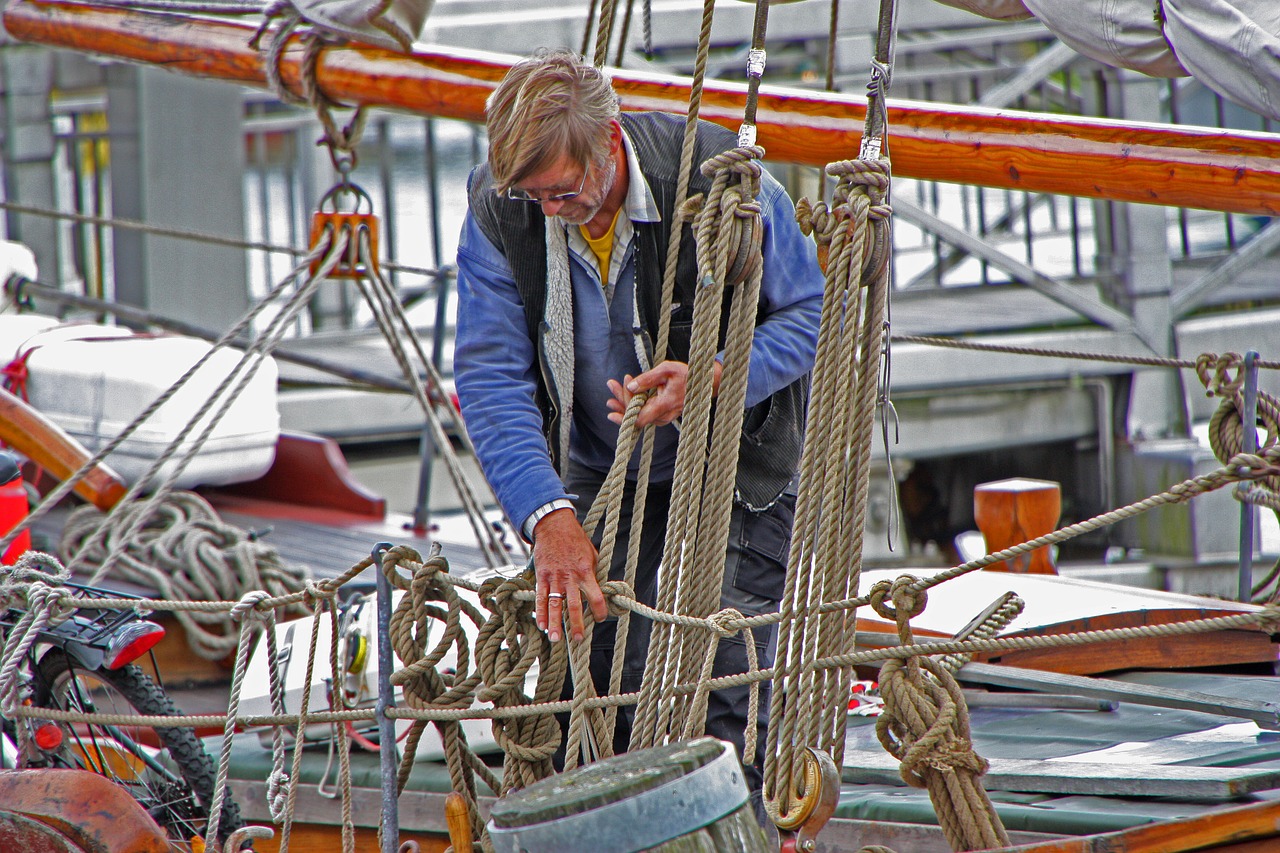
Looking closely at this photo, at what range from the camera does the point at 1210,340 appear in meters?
7.50

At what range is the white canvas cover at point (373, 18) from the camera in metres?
3.84

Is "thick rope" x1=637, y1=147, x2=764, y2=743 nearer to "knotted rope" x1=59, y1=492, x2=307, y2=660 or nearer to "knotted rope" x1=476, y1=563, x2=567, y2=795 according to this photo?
"knotted rope" x1=476, y1=563, x2=567, y2=795

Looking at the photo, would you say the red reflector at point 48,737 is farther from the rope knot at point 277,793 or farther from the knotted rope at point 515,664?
the knotted rope at point 515,664

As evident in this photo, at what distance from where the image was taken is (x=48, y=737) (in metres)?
2.84

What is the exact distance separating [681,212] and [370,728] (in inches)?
63.5

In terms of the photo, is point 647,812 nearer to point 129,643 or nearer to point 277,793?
point 277,793

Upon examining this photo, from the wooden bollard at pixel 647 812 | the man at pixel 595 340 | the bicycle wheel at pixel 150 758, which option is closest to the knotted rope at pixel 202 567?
the bicycle wheel at pixel 150 758

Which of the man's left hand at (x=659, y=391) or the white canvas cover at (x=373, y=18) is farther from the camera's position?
the white canvas cover at (x=373, y=18)

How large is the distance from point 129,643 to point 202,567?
1.57 m

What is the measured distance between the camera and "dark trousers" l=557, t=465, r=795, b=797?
2504 mm

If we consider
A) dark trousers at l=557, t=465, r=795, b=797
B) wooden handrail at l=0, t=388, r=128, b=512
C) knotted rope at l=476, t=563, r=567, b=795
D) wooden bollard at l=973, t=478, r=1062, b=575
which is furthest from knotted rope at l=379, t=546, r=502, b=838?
wooden handrail at l=0, t=388, r=128, b=512

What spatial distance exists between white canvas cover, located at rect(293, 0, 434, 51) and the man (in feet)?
5.13

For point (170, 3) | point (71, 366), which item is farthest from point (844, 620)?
point (71, 366)

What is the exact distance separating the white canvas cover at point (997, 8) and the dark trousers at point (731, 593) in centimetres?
143
